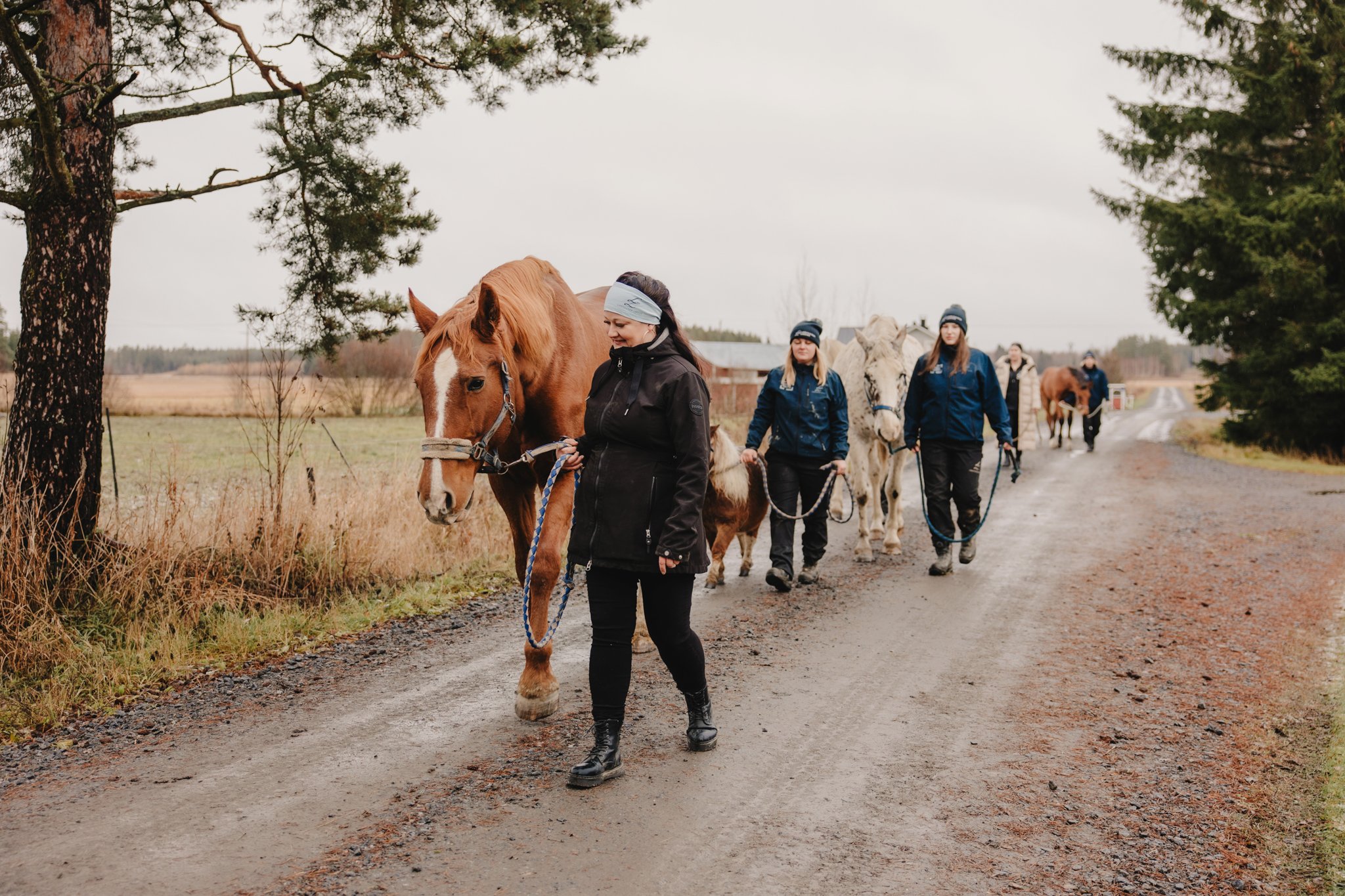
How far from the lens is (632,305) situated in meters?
3.83

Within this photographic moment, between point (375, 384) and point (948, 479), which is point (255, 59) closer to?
point (948, 479)

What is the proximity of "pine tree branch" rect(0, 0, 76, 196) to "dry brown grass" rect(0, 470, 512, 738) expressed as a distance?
2160 millimetres

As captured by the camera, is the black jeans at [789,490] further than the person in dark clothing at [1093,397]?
No

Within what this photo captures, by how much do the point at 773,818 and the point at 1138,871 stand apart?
1.26 meters

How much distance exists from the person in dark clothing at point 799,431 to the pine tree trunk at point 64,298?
4858 millimetres

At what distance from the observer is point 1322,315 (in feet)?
60.1

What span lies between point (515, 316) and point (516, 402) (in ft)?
A: 1.36

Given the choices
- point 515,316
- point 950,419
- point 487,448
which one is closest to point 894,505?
point 950,419

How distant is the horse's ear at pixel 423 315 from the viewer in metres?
4.53

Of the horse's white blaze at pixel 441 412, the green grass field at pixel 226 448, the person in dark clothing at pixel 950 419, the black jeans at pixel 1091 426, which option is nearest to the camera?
the horse's white blaze at pixel 441 412

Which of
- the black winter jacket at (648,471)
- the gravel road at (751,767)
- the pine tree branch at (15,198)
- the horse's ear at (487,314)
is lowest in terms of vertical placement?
the gravel road at (751,767)

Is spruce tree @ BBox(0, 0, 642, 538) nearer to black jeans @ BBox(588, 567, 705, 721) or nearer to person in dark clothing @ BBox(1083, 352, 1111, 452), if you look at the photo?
black jeans @ BBox(588, 567, 705, 721)

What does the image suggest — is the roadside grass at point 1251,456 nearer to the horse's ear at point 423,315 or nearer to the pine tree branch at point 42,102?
the horse's ear at point 423,315

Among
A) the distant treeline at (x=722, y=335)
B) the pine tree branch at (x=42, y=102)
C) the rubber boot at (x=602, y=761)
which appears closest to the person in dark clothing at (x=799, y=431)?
the rubber boot at (x=602, y=761)
